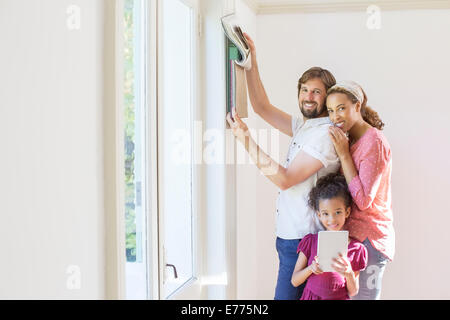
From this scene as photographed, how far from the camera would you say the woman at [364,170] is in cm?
242

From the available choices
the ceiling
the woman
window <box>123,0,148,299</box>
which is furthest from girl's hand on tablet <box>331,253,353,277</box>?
the ceiling

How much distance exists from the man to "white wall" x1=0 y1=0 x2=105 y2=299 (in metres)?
1.21

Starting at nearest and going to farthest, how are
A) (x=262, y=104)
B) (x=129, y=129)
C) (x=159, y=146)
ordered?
(x=129, y=129) → (x=159, y=146) → (x=262, y=104)

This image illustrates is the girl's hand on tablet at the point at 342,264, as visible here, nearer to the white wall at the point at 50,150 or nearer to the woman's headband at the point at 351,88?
the woman's headband at the point at 351,88

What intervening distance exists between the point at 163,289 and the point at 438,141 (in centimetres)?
187

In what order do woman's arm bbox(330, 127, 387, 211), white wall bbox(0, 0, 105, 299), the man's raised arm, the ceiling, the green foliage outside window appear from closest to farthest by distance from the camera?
white wall bbox(0, 0, 105, 299) < the green foliage outside window < woman's arm bbox(330, 127, 387, 211) < the man's raised arm < the ceiling

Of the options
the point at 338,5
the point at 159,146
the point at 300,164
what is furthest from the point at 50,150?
the point at 338,5

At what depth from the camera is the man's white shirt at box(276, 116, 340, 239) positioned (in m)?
2.45

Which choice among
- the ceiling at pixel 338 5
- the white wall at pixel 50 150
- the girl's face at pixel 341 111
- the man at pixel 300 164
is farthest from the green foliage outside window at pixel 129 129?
the ceiling at pixel 338 5

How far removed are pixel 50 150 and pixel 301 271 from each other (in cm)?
155

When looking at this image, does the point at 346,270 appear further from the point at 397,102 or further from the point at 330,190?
the point at 397,102

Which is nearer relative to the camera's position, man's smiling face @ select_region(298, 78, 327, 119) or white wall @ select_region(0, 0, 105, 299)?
white wall @ select_region(0, 0, 105, 299)

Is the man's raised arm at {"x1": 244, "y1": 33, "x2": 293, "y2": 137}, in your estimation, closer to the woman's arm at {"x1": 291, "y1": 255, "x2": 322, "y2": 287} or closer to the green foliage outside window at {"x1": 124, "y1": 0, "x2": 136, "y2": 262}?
Result: the woman's arm at {"x1": 291, "y1": 255, "x2": 322, "y2": 287}

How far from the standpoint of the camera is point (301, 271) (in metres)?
2.51
